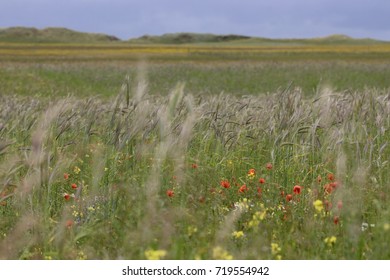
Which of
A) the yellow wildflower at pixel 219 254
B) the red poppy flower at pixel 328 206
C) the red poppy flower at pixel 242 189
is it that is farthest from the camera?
the red poppy flower at pixel 242 189

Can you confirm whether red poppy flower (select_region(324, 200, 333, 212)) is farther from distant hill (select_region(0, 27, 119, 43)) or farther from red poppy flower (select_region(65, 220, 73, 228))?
distant hill (select_region(0, 27, 119, 43))

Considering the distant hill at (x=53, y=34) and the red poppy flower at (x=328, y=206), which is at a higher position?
the distant hill at (x=53, y=34)

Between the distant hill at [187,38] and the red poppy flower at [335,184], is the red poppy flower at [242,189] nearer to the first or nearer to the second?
the red poppy flower at [335,184]

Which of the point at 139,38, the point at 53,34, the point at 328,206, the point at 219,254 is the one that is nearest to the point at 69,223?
the point at 219,254

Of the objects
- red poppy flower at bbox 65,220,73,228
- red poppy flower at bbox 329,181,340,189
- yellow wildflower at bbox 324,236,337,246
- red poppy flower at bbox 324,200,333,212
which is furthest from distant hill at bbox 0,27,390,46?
yellow wildflower at bbox 324,236,337,246

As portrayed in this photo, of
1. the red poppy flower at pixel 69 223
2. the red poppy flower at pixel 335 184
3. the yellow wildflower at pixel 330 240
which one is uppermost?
Result: the red poppy flower at pixel 335 184

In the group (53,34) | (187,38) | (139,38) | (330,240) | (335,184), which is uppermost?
(53,34)

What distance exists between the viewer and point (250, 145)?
20.3 ft

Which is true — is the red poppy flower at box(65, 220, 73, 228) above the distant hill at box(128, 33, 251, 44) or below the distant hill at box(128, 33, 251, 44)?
below

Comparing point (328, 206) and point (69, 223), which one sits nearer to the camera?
point (69, 223)

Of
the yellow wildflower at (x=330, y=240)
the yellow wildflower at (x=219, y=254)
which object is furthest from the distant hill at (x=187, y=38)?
the yellow wildflower at (x=219, y=254)

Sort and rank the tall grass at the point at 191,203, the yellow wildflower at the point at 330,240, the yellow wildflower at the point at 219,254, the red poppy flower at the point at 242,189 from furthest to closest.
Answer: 1. the red poppy flower at the point at 242,189
2. the tall grass at the point at 191,203
3. the yellow wildflower at the point at 330,240
4. the yellow wildflower at the point at 219,254

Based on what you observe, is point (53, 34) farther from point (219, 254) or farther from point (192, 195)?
point (219, 254)
